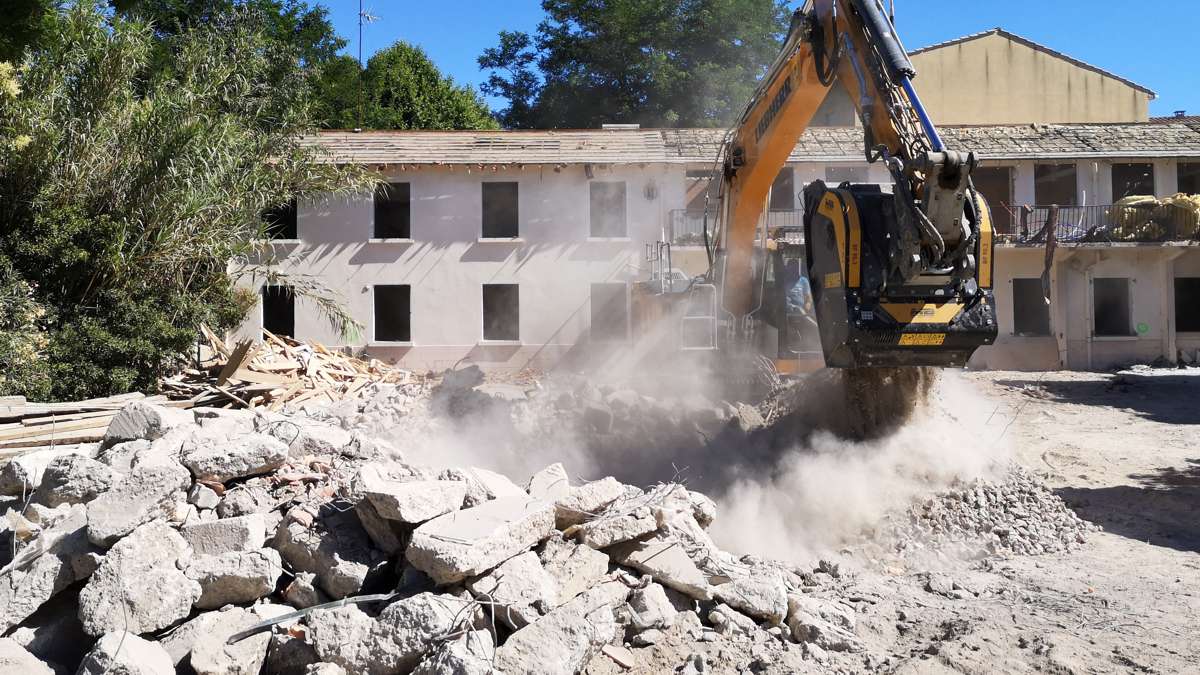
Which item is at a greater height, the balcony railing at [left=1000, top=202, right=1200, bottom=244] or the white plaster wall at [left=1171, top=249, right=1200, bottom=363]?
the balcony railing at [left=1000, top=202, right=1200, bottom=244]

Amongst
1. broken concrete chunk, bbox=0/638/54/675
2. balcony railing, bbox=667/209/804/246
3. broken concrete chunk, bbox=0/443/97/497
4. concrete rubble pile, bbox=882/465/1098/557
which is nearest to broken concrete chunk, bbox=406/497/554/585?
broken concrete chunk, bbox=0/638/54/675

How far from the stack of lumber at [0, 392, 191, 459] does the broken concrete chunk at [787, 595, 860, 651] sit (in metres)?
7.31

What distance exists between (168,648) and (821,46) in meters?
7.19

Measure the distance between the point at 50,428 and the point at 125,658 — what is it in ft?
Result: 21.2

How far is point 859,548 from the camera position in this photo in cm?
721

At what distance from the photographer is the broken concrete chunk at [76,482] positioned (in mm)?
5852

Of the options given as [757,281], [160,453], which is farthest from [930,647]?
[757,281]

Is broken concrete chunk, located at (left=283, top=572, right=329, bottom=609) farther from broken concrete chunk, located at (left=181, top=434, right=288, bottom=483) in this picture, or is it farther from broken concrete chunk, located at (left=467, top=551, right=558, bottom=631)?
broken concrete chunk, located at (left=181, top=434, right=288, bottom=483)

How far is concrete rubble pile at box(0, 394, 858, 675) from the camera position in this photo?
4.54 metres

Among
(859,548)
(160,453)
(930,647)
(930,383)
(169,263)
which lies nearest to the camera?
(930,647)

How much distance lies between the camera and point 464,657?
4.26m

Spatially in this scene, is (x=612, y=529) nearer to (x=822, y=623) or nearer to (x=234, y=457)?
(x=822, y=623)

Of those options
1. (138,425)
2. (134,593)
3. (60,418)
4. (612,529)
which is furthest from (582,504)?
(60,418)

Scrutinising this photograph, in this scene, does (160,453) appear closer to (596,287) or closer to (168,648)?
(168,648)
